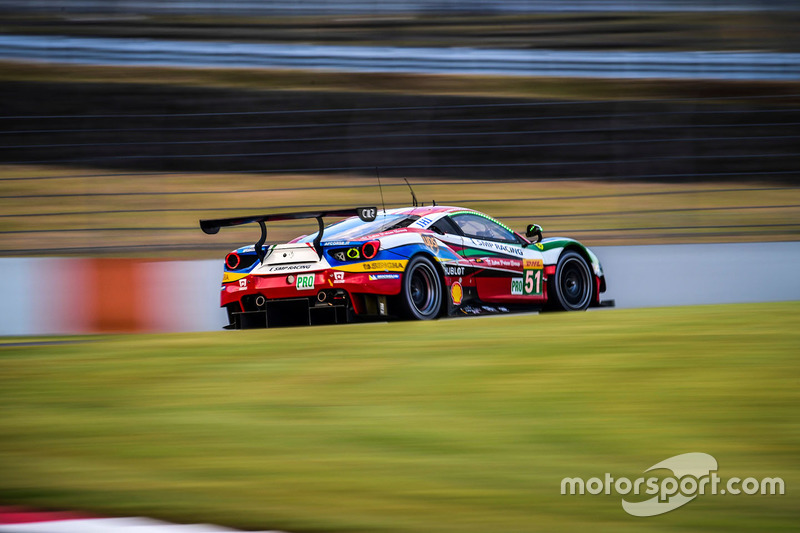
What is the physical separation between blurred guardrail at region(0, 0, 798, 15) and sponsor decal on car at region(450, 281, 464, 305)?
25.4ft

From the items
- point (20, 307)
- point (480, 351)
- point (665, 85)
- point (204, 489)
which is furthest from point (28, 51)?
point (204, 489)

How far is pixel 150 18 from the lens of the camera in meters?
14.9

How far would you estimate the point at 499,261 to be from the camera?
8.73 m

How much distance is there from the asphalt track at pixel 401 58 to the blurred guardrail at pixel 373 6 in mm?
592

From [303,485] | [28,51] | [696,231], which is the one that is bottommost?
[303,485]

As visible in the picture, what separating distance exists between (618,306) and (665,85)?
4.61m

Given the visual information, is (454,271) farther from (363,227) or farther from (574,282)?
(574,282)

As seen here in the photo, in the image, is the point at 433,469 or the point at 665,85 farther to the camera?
the point at 665,85

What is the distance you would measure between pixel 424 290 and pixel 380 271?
0.66 meters

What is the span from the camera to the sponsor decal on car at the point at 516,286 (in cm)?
887

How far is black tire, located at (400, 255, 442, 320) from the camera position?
25.1 ft

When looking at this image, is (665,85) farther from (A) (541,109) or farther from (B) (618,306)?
(B) (618,306)

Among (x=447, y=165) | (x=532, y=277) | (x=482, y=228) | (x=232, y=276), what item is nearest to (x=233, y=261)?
(x=232, y=276)

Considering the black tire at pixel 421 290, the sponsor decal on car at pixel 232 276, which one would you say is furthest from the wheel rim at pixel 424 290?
the sponsor decal on car at pixel 232 276
